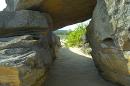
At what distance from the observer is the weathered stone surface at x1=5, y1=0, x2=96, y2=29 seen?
22.3 ft

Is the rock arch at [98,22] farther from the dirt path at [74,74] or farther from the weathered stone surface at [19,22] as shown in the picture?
the dirt path at [74,74]

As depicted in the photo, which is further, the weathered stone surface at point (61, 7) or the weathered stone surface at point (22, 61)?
the weathered stone surface at point (61, 7)

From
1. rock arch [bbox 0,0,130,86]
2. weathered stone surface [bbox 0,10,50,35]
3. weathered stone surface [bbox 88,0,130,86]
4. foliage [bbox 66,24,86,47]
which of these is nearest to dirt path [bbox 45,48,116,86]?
rock arch [bbox 0,0,130,86]

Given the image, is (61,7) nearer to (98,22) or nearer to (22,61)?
(98,22)

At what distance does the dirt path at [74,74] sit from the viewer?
251 inches

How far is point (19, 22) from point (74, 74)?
210 centimetres

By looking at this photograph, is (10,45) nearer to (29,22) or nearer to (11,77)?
(11,77)

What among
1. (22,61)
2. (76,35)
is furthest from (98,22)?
(76,35)

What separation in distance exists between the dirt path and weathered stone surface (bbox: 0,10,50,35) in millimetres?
1404

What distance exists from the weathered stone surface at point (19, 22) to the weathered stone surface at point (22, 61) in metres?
0.57

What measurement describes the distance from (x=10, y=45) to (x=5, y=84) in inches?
37.0

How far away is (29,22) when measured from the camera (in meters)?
6.27

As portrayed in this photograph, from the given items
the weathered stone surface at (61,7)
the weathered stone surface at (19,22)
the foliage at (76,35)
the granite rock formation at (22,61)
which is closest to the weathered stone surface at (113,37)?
the weathered stone surface at (61,7)

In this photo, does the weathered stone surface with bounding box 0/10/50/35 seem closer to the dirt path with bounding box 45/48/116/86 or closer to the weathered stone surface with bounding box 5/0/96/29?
the weathered stone surface with bounding box 5/0/96/29
